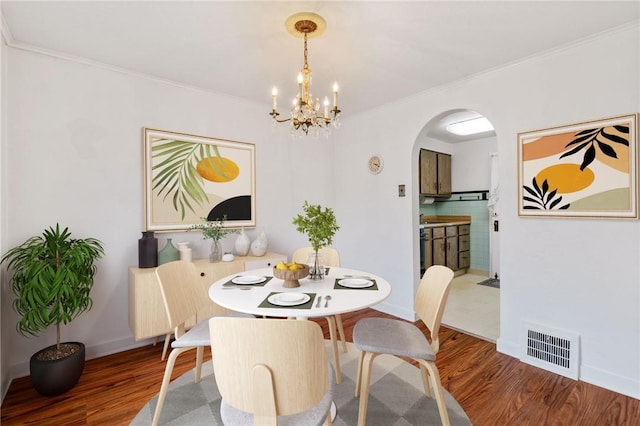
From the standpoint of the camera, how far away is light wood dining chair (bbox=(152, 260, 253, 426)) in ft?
5.41

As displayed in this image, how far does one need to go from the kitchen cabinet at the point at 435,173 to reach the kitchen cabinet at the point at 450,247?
691 millimetres

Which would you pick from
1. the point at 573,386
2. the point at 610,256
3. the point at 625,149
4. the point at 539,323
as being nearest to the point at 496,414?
the point at 573,386

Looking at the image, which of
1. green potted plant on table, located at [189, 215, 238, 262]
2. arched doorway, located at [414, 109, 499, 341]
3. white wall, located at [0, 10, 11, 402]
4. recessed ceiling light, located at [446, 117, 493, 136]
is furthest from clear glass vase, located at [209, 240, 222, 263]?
recessed ceiling light, located at [446, 117, 493, 136]

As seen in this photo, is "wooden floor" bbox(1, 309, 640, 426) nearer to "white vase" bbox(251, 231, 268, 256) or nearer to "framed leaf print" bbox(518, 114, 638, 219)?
"white vase" bbox(251, 231, 268, 256)

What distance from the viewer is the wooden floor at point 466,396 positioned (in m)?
1.79

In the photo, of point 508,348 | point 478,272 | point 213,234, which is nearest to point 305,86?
point 213,234

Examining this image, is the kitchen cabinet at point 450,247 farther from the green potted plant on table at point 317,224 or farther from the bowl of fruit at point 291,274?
the bowl of fruit at point 291,274

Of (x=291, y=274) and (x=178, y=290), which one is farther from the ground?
(x=291, y=274)

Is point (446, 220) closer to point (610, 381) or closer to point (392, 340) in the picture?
point (610, 381)

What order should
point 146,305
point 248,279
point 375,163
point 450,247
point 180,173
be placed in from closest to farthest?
point 248,279 → point 146,305 → point 180,173 → point 375,163 → point 450,247

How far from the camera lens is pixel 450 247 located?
5.10 meters

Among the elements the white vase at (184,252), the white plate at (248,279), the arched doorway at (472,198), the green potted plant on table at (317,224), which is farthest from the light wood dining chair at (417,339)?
the arched doorway at (472,198)

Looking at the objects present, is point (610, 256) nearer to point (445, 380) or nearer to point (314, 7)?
point (445, 380)

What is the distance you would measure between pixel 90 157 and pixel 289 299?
2.20 meters
